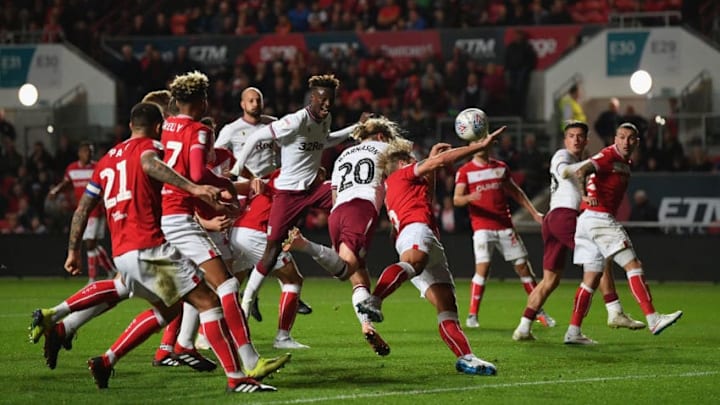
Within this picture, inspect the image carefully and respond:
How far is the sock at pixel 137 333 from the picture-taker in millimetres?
9406

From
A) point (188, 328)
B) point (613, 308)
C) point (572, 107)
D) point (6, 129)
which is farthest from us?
point (6, 129)

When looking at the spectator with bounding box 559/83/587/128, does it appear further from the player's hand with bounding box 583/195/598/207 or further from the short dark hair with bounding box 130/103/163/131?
the short dark hair with bounding box 130/103/163/131

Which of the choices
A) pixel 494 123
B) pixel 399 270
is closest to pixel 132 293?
pixel 399 270

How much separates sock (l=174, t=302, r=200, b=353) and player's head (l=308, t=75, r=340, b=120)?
2858 millimetres

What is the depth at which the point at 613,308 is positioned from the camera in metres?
13.5

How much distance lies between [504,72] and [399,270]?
1760 cm

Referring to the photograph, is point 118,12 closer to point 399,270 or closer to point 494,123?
point 494,123

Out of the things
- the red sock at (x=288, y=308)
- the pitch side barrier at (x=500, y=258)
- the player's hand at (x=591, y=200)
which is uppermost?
the player's hand at (x=591, y=200)

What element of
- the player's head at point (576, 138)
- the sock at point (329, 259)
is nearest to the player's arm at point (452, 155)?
the sock at point (329, 259)

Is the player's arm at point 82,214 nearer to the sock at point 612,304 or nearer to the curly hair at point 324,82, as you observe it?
the curly hair at point 324,82

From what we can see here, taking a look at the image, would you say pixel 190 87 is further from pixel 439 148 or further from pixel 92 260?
pixel 92 260

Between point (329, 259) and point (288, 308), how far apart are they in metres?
1.29

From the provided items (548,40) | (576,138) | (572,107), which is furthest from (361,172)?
(548,40)

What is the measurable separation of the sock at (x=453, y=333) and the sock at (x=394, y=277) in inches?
16.6
